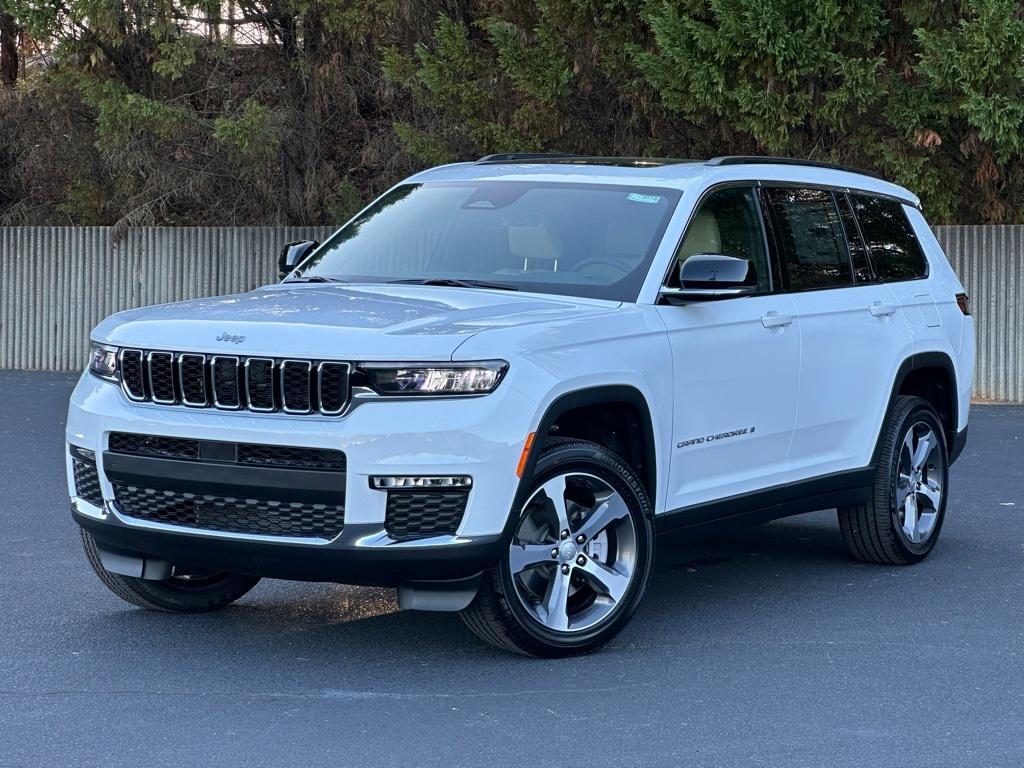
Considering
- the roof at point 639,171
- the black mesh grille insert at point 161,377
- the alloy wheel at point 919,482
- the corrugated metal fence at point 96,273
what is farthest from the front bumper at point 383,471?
the corrugated metal fence at point 96,273

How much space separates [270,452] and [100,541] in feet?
3.57

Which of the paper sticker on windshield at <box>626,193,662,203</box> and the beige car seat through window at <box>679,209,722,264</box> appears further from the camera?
the paper sticker on windshield at <box>626,193,662,203</box>

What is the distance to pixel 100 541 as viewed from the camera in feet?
21.9

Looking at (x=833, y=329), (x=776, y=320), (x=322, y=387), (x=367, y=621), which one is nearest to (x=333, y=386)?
(x=322, y=387)

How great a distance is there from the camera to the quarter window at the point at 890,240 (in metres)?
8.70

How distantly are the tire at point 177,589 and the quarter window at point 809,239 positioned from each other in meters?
2.87

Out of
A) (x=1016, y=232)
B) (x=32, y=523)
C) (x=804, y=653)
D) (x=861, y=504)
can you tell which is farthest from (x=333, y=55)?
(x=804, y=653)

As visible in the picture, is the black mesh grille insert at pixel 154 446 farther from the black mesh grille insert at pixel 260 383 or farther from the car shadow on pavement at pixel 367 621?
the car shadow on pavement at pixel 367 621

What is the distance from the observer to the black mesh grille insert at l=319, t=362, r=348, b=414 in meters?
5.93

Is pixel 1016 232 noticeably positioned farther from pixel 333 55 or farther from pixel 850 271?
pixel 850 271

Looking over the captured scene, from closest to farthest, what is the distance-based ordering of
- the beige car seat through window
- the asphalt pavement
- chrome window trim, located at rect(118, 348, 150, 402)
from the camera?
the asphalt pavement → chrome window trim, located at rect(118, 348, 150, 402) → the beige car seat through window

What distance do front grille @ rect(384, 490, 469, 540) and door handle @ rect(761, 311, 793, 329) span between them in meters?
2.08

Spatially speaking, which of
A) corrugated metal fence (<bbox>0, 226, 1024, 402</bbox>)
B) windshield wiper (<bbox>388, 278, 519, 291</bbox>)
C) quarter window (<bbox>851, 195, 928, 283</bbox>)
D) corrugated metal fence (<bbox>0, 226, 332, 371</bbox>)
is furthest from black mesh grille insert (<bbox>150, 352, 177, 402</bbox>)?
corrugated metal fence (<bbox>0, 226, 332, 371</bbox>)

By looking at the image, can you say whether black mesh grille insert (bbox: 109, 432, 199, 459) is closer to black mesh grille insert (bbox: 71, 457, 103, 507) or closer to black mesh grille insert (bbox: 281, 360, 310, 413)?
black mesh grille insert (bbox: 71, 457, 103, 507)
